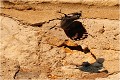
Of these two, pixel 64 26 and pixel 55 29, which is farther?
pixel 55 29

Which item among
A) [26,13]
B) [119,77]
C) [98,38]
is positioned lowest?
[119,77]

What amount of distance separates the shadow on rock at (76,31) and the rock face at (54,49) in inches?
7.6

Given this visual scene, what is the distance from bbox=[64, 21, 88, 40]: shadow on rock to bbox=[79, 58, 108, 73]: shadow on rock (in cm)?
23

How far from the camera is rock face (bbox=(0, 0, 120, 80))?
8.80ft

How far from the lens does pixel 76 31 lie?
2.47m

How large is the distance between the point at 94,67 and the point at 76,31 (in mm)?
358

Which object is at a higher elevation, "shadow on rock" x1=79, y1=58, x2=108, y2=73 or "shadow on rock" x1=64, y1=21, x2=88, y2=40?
"shadow on rock" x1=64, y1=21, x2=88, y2=40

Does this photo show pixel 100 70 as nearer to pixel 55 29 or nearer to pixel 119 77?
pixel 119 77

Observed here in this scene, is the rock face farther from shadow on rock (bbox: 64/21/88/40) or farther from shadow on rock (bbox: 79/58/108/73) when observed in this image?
shadow on rock (bbox: 64/21/88/40)

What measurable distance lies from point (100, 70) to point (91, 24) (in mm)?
306

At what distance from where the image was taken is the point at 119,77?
8.57 ft

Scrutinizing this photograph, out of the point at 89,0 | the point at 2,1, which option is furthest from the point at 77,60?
the point at 2,1

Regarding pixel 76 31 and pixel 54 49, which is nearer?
pixel 76 31

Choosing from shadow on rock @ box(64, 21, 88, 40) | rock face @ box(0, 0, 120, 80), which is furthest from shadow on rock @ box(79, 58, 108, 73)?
shadow on rock @ box(64, 21, 88, 40)
